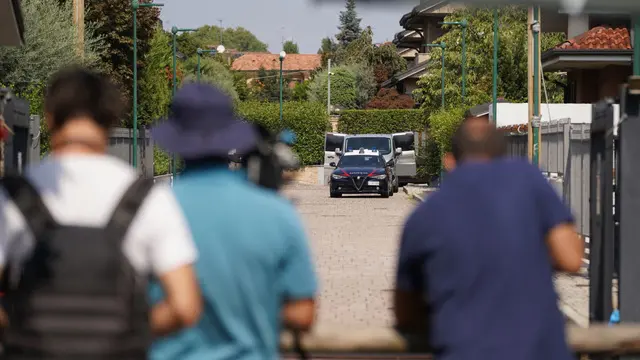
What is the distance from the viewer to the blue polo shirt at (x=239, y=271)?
4.12m

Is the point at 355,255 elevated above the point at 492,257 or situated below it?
below

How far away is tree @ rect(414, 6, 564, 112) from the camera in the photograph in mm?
55688

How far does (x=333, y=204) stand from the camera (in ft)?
136

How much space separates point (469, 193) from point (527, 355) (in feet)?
1.79

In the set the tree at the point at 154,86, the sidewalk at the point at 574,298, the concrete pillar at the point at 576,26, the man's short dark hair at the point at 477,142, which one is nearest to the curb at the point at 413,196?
the concrete pillar at the point at 576,26

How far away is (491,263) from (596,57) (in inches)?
1355

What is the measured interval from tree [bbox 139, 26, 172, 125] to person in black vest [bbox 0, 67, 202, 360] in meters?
57.8

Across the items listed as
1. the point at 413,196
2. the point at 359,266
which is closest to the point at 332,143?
the point at 413,196

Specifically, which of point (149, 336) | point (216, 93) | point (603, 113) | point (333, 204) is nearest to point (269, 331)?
point (149, 336)

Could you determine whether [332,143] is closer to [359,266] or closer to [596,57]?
[596,57]

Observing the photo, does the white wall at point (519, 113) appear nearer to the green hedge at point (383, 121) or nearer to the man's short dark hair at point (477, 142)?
the man's short dark hair at point (477, 142)

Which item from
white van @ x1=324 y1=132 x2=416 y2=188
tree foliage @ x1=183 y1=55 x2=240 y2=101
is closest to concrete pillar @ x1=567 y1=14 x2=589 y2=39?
white van @ x1=324 y1=132 x2=416 y2=188

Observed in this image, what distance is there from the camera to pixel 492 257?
4.40 meters

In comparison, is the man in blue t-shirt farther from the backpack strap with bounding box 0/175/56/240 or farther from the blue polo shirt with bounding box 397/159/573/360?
the backpack strap with bounding box 0/175/56/240
